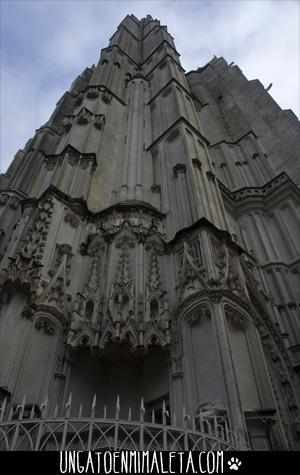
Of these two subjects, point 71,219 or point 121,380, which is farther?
point 71,219

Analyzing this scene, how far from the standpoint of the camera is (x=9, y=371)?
687 centimetres

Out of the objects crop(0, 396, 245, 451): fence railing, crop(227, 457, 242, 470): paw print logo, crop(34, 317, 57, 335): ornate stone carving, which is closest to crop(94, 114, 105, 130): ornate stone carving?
crop(34, 317, 57, 335): ornate stone carving

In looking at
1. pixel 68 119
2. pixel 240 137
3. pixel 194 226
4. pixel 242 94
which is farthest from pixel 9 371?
pixel 242 94

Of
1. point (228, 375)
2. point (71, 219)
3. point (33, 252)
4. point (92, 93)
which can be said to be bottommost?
point (228, 375)

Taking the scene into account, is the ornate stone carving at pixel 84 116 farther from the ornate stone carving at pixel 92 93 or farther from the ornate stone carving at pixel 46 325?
the ornate stone carving at pixel 46 325

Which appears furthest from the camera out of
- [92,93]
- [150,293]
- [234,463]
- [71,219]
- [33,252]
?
[92,93]

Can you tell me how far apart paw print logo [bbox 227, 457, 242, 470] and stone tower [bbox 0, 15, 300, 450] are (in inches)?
26.8

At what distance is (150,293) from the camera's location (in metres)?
8.93

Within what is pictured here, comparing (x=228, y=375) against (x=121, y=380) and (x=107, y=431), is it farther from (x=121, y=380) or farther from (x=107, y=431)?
(x=107, y=431)

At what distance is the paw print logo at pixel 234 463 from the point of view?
3852mm

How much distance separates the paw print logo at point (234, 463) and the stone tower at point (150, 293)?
68cm

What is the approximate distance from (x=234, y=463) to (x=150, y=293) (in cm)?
517

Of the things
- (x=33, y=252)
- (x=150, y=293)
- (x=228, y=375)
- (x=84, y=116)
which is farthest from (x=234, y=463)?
(x=84, y=116)

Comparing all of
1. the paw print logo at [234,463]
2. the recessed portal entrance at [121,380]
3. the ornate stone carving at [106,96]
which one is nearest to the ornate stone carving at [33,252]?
the recessed portal entrance at [121,380]
